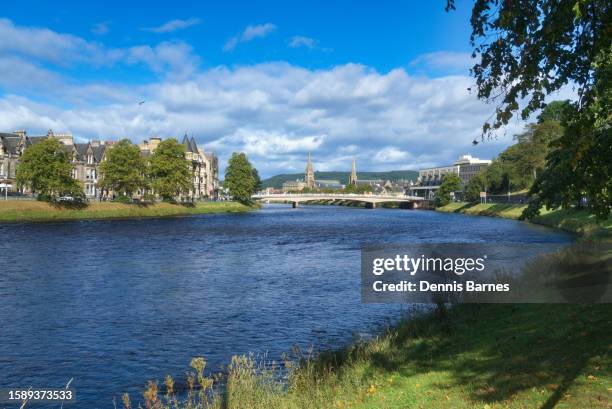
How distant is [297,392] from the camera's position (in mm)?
13438

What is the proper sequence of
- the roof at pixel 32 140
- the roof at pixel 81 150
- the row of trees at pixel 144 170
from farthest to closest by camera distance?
the roof at pixel 81 150 < the roof at pixel 32 140 < the row of trees at pixel 144 170

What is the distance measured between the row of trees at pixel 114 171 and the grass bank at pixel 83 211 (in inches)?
128

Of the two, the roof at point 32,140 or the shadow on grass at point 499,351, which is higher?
the roof at point 32,140

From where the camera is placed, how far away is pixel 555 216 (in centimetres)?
8000

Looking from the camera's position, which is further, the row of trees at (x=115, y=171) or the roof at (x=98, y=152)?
the roof at (x=98, y=152)

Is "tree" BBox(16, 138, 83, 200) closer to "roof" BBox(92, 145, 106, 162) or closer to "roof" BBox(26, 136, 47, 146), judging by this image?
"roof" BBox(26, 136, 47, 146)

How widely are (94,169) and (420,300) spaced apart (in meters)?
119

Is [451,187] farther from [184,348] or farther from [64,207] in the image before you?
[184,348]

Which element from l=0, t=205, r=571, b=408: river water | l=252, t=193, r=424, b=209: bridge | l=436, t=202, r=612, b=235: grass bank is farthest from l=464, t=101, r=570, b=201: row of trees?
l=0, t=205, r=571, b=408: river water

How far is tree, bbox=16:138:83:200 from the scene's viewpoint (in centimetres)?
8819

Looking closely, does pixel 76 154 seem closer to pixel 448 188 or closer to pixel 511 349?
pixel 448 188

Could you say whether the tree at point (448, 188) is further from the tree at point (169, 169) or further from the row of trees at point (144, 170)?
the tree at point (169, 169)

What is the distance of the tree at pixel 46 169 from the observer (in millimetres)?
88188

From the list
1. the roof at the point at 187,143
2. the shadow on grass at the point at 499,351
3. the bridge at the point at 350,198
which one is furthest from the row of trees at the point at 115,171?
the shadow on grass at the point at 499,351
